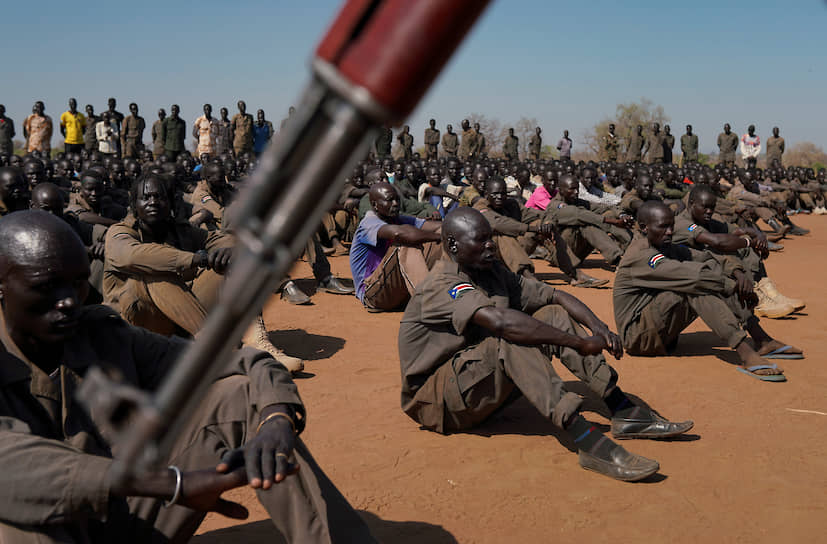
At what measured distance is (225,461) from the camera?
2.03 m

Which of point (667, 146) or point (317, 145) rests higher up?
point (667, 146)

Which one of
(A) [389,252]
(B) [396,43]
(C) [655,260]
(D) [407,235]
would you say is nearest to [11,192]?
(A) [389,252]

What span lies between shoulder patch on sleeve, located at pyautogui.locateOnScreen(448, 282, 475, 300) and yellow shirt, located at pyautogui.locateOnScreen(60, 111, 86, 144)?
1917 cm

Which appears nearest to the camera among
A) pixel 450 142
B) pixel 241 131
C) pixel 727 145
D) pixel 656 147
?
pixel 241 131

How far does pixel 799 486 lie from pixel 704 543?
3.19 ft

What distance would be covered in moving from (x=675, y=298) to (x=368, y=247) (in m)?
3.64

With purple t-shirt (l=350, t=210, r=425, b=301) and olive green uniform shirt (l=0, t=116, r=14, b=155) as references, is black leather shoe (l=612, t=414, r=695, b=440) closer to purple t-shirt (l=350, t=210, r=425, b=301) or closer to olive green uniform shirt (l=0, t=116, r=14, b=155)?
purple t-shirt (l=350, t=210, r=425, b=301)

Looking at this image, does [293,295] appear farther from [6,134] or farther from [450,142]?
[450,142]

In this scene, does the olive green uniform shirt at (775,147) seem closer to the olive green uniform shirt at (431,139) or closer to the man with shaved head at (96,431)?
the olive green uniform shirt at (431,139)

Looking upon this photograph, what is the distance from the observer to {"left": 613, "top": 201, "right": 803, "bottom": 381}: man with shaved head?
234 inches

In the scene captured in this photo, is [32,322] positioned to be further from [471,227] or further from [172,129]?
[172,129]

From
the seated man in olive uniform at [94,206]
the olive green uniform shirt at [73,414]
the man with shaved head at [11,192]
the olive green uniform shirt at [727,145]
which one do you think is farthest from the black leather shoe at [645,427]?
the olive green uniform shirt at [727,145]

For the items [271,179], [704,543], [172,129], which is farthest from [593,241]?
[172,129]

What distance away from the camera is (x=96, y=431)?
242 cm
